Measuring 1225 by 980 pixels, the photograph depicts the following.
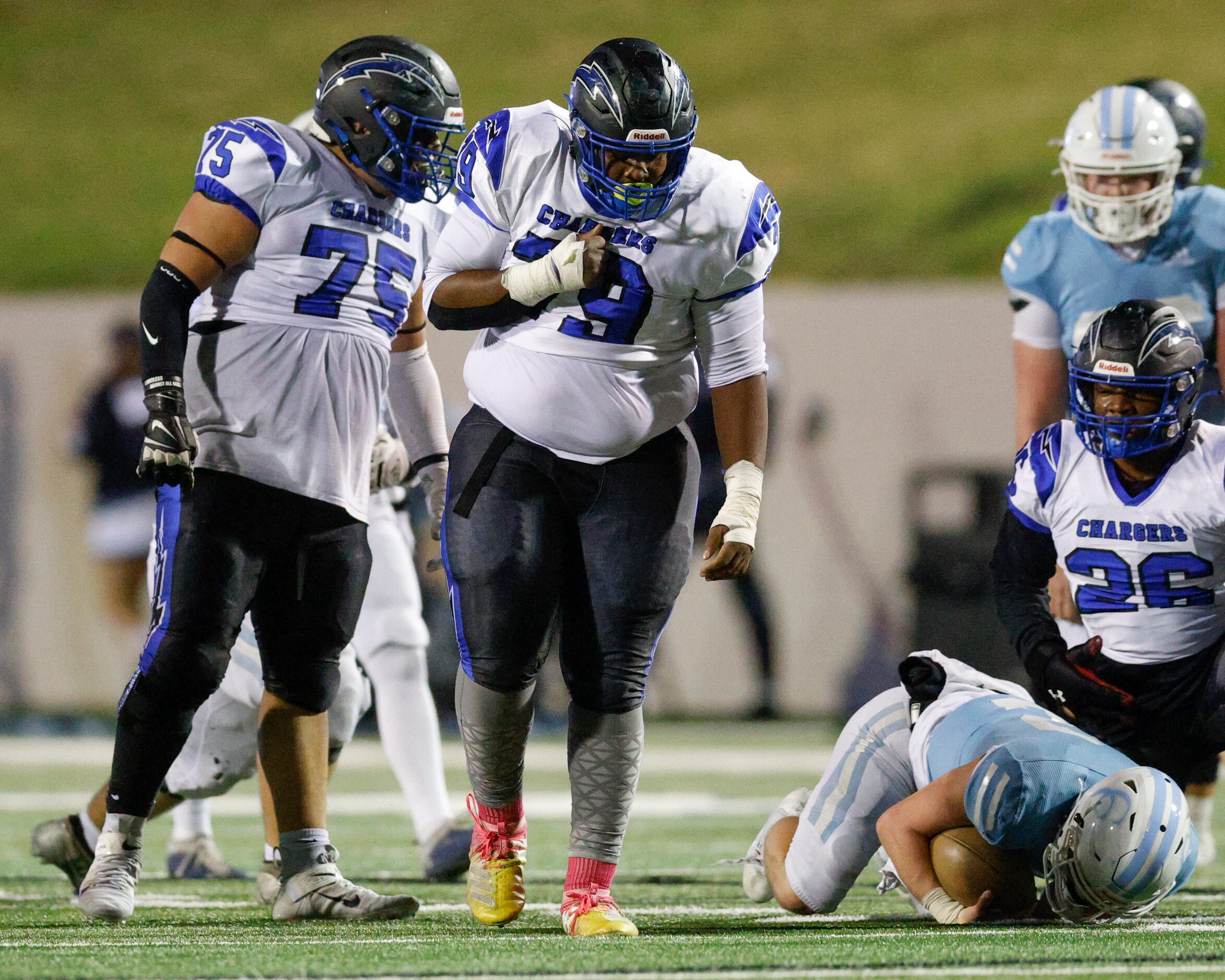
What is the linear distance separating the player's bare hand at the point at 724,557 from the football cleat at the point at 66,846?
1.71 metres

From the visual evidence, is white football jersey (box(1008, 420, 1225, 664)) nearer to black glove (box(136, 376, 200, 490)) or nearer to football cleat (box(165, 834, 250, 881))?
black glove (box(136, 376, 200, 490))

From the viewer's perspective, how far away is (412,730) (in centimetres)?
450

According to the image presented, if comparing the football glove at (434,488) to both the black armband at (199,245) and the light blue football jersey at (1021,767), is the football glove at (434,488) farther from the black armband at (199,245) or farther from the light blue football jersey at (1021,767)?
the light blue football jersey at (1021,767)

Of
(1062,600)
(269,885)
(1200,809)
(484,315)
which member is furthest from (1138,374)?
(269,885)

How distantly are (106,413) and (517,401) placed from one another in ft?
23.4

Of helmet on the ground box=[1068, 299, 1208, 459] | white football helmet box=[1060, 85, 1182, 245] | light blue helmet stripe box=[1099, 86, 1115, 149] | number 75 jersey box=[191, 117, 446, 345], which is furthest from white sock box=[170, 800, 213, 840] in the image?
light blue helmet stripe box=[1099, 86, 1115, 149]

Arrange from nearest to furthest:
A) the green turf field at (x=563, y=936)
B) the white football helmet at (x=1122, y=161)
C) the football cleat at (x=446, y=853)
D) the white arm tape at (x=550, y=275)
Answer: the green turf field at (x=563, y=936) → the white arm tape at (x=550, y=275) → the white football helmet at (x=1122, y=161) → the football cleat at (x=446, y=853)

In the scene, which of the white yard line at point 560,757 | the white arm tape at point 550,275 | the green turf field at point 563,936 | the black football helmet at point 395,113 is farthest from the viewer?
the white yard line at point 560,757

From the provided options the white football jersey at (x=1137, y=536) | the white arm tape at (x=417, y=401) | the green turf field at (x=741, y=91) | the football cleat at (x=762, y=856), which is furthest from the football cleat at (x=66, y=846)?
the green turf field at (x=741, y=91)

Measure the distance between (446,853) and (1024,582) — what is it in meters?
1.56

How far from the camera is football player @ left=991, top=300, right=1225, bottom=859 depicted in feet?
11.7

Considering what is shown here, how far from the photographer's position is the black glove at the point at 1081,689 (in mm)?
3646

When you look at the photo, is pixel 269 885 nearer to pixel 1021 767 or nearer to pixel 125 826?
pixel 125 826

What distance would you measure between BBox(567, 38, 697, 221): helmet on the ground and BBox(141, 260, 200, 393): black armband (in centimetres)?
80
